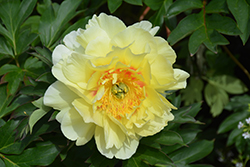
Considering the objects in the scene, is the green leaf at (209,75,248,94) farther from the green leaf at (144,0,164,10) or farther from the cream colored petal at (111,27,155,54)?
the cream colored petal at (111,27,155,54)

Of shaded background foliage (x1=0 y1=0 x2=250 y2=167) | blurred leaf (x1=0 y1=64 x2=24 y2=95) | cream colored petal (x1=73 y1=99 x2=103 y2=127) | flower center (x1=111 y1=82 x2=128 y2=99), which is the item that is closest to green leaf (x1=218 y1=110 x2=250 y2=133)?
shaded background foliage (x1=0 y1=0 x2=250 y2=167)

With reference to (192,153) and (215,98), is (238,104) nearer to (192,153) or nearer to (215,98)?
(215,98)

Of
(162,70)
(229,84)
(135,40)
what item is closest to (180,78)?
(162,70)

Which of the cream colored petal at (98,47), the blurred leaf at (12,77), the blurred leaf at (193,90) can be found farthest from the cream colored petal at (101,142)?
the blurred leaf at (193,90)

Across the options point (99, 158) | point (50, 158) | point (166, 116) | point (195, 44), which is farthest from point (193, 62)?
point (50, 158)

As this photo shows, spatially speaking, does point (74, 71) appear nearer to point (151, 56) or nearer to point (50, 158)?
point (151, 56)
